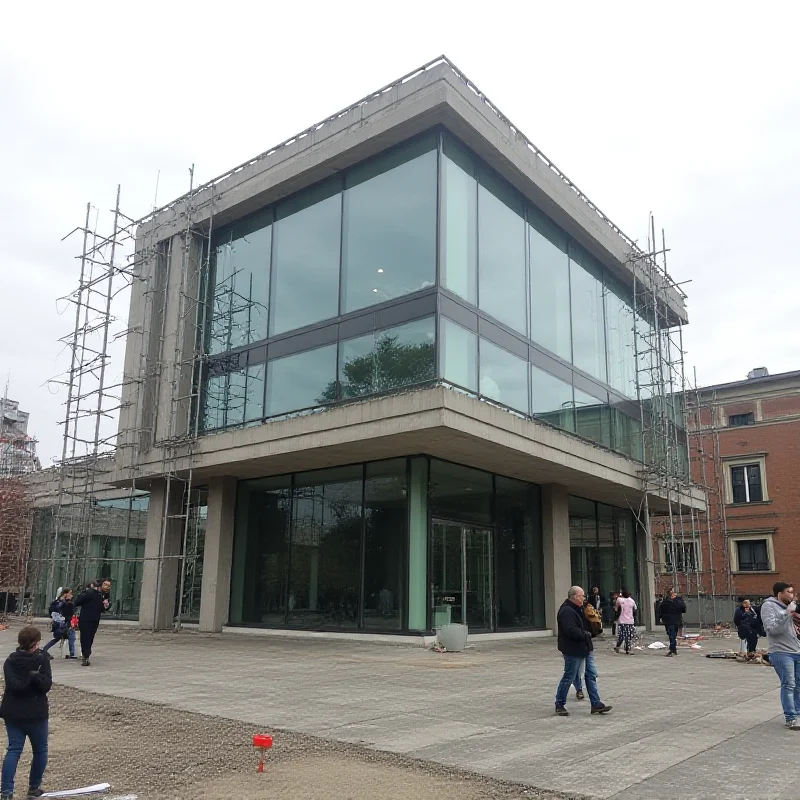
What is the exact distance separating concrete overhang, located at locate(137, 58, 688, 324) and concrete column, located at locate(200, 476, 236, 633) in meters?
8.69

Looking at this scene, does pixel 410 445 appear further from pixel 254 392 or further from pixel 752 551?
pixel 752 551

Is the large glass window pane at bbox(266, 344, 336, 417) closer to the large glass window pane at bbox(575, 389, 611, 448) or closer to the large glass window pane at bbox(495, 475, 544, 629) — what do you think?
the large glass window pane at bbox(495, 475, 544, 629)

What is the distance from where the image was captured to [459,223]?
64.5 ft

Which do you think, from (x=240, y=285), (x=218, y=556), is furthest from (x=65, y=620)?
(x=240, y=285)

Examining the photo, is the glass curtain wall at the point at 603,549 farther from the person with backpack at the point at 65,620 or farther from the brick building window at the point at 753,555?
the brick building window at the point at 753,555

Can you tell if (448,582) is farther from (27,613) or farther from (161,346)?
(27,613)

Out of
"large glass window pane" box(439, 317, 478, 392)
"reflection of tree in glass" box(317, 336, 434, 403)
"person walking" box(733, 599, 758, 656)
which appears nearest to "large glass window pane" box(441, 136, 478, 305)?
"large glass window pane" box(439, 317, 478, 392)

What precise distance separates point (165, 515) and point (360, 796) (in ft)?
60.9

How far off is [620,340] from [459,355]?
37.7 ft

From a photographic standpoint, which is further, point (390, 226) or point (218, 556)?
point (218, 556)

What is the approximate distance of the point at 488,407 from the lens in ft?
59.2

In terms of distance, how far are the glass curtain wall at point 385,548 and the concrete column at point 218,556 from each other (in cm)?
27

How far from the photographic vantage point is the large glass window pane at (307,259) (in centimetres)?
2109

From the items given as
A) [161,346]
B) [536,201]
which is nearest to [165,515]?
[161,346]
